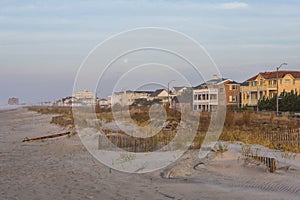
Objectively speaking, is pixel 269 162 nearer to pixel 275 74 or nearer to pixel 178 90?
pixel 178 90

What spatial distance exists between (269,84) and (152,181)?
212 feet

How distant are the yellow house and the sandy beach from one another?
6007 centimetres

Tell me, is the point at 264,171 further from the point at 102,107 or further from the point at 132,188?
the point at 102,107

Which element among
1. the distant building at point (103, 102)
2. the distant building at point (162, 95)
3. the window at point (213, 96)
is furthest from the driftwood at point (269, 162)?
the distant building at point (162, 95)

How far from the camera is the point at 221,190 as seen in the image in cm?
1002

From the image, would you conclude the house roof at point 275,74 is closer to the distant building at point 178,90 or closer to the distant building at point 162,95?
the distant building at point 162,95

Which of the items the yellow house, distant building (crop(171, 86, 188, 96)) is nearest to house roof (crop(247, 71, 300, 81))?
the yellow house

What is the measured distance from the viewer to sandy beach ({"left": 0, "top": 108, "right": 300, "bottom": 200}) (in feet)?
32.1

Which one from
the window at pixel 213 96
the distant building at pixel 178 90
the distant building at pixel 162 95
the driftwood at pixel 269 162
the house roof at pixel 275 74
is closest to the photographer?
the driftwood at pixel 269 162

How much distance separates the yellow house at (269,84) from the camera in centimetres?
7219

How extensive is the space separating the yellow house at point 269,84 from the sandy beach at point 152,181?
60072mm

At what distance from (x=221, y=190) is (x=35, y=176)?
214 inches

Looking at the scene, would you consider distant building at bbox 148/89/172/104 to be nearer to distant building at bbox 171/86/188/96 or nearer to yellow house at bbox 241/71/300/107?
distant building at bbox 171/86/188/96

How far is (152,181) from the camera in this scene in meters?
11.3
